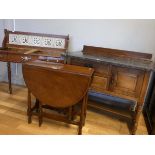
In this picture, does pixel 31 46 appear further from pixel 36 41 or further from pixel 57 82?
pixel 57 82

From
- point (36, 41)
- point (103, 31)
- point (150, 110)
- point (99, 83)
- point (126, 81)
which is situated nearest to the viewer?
point (126, 81)

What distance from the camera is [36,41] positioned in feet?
8.39

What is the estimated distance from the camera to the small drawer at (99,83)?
1.94m

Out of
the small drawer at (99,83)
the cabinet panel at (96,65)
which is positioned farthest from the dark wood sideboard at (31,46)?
the small drawer at (99,83)

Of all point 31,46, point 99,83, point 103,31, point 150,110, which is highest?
point 103,31

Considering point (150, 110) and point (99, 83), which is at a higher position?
point (99, 83)

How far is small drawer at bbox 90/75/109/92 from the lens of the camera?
1945mm

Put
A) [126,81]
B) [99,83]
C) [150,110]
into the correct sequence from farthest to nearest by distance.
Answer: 1. [150,110]
2. [99,83]
3. [126,81]

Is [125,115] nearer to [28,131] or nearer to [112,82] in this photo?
[112,82]

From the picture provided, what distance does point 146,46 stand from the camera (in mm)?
2279

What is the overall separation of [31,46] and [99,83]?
1.22 metres

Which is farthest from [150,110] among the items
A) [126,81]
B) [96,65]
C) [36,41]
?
[36,41]

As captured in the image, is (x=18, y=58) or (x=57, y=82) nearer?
(x=57, y=82)

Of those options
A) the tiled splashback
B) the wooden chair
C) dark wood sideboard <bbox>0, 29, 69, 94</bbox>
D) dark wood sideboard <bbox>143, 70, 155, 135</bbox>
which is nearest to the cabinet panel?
the wooden chair
